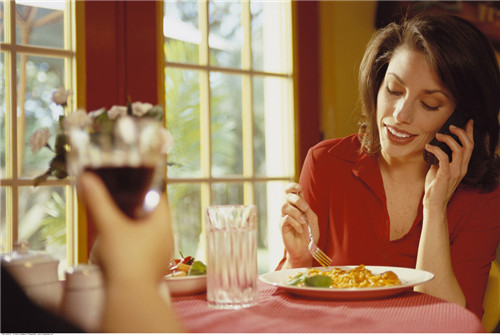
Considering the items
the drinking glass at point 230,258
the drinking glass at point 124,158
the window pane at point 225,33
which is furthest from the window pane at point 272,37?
the drinking glass at point 124,158

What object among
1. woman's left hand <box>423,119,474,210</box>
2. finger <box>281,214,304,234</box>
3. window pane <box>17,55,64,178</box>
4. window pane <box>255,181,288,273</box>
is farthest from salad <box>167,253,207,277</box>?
window pane <box>255,181,288,273</box>

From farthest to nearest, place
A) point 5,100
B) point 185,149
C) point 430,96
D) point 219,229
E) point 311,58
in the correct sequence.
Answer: point 311,58 → point 185,149 → point 5,100 → point 430,96 → point 219,229

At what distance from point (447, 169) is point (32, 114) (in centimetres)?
142

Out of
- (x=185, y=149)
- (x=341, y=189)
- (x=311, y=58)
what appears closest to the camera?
(x=341, y=189)

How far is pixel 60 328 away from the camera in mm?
581

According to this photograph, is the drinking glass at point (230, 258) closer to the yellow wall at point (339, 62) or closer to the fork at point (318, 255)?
the fork at point (318, 255)

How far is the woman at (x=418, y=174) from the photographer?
141 cm

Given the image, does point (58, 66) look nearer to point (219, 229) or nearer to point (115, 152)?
point (219, 229)

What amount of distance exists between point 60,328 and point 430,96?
4.05ft

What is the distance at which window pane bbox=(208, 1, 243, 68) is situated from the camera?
249cm

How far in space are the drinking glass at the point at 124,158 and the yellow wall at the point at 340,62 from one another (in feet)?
7.14

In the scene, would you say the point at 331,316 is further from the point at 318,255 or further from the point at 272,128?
the point at 272,128

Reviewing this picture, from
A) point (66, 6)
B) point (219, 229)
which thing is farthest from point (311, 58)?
point (219, 229)

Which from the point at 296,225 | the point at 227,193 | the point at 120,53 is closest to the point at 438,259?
the point at 296,225
